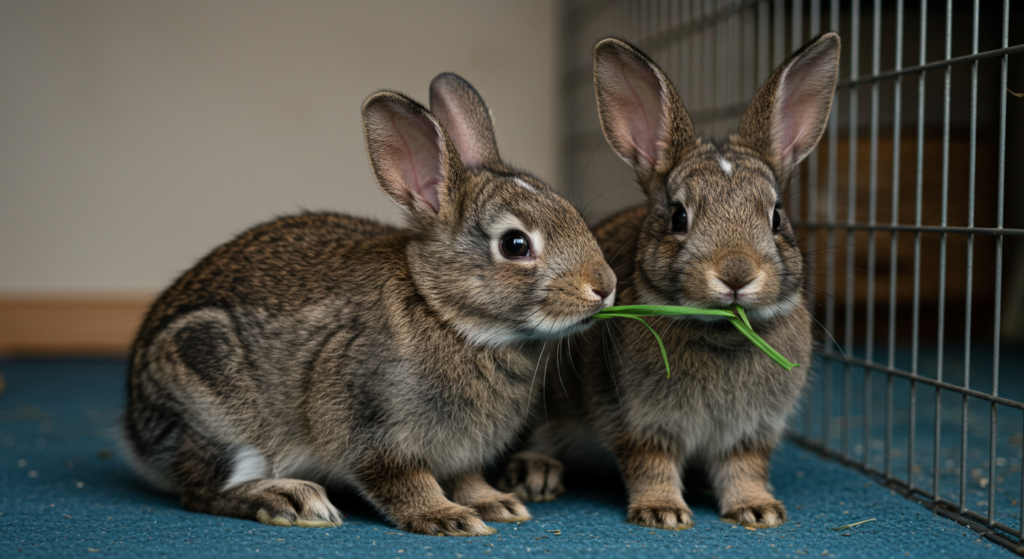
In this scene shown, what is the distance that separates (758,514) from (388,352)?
958 mm

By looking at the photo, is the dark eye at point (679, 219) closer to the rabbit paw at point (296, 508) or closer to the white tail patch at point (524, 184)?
the white tail patch at point (524, 184)

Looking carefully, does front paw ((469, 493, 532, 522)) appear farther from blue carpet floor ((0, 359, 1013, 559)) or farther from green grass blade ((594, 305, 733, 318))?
green grass blade ((594, 305, 733, 318))

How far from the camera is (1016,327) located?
4.99 m

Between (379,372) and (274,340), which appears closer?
(379,372)

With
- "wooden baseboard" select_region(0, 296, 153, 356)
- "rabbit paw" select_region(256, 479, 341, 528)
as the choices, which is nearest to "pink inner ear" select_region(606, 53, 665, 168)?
"rabbit paw" select_region(256, 479, 341, 528)

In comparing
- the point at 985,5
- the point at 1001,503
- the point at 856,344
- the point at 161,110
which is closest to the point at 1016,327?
the point at 856,344

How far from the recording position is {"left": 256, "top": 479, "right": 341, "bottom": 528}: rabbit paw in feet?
6.72

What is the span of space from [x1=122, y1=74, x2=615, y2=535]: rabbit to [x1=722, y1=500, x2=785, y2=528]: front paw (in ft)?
1.68

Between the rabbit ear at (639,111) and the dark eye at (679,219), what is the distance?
0.61ft

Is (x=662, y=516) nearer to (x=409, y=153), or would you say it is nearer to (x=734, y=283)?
(x=734, y=283)

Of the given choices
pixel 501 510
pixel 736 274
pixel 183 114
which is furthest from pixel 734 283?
pixel 183 114

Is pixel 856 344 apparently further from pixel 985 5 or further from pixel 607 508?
pixel 607 508

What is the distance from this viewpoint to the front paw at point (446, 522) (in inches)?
77.6

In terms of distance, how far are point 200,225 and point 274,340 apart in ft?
9.71
